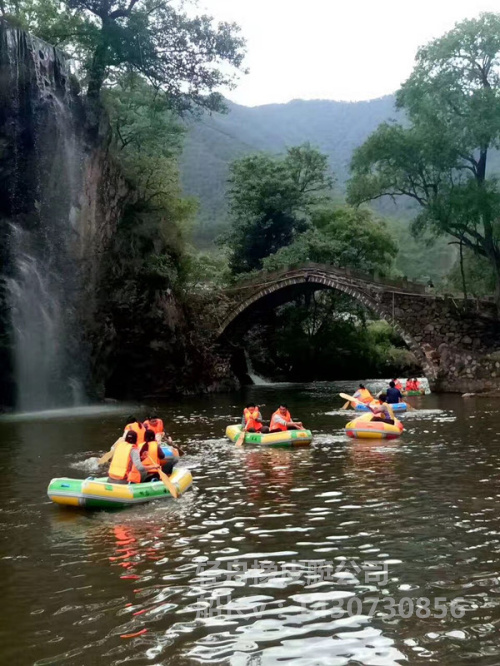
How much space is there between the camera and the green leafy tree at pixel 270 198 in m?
50.2

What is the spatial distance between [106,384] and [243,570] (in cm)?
3013

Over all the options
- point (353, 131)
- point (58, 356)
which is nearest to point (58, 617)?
point (58, 356)

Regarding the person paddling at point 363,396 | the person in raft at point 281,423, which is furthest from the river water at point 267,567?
the person paddling at point 363,396

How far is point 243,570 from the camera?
7.75m

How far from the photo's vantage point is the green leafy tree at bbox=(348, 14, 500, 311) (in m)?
33.4

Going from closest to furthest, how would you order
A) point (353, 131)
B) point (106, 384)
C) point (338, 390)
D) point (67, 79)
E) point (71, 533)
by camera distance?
point (71, 533)
point (67, 79)
point (106, 384)
point (338, 390)
point (353, 131)

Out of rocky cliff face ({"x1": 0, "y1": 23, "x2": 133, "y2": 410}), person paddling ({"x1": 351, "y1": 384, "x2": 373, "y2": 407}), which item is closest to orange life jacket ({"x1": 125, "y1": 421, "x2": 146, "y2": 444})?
person paddling ({"x1": 351, "y1": 384, "x2": 373, "y2": 407})

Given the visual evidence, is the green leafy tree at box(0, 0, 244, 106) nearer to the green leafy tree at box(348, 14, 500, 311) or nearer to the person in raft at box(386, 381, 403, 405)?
the green leafy tree at box(348, 14, 500, 311)

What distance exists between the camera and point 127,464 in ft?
38.0

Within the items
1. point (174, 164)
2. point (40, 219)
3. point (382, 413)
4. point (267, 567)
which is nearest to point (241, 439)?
point (382, 413)

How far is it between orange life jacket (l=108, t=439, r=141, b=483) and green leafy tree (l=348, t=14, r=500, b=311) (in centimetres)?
2641

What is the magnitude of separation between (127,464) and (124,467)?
7 centimetres

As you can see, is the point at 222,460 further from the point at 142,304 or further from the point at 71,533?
the point at 142,304

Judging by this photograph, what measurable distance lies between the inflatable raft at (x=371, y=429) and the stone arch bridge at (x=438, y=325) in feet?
54.1
